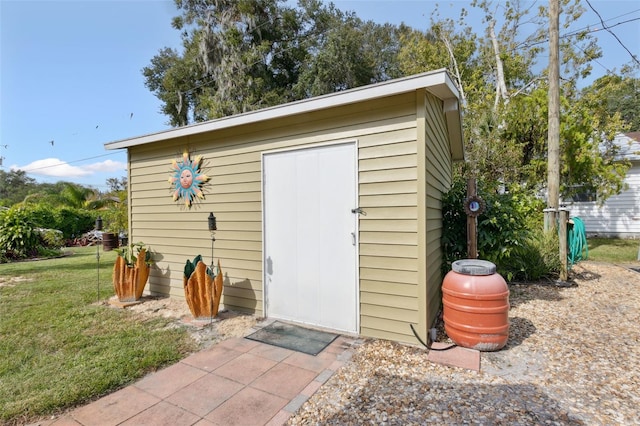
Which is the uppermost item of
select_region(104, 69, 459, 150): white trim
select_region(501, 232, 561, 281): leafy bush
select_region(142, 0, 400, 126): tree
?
select_region(142, 0, 400, 126): tree

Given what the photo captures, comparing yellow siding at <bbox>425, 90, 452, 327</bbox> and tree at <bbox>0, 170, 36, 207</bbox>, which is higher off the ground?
tree at <bbox>0, 170, 36, 207</bbox>

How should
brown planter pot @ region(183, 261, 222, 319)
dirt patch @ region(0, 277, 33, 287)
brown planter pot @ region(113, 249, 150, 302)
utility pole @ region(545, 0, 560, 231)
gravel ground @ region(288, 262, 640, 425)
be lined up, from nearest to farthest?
1. gravel ground @ region(288, 262, 640, 425)
2. brown planter pot @ region(183, 261, 222, 319)
3. brown planter pot @ region(113, 249, 150, 302)
4. utility pole @ region(545, 0, 560, 231)
5. dirt patch @ region(0, 277, 33, 287)

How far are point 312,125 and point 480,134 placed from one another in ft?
21.2

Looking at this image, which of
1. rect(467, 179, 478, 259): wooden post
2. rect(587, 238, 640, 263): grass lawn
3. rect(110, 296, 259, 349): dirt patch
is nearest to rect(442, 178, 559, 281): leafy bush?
rect(467, 179, 478, 259): wooden post

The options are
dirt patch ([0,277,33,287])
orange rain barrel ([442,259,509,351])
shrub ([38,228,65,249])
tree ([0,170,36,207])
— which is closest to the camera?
orange rain barrel ([442,259,509,351])

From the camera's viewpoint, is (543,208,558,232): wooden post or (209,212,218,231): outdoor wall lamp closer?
(209,212,218,231): outdoor wall lamp

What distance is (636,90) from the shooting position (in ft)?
59.1

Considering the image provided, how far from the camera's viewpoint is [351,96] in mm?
2973

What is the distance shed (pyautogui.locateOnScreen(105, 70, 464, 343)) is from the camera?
112 inches

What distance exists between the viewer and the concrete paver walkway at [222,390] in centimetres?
193

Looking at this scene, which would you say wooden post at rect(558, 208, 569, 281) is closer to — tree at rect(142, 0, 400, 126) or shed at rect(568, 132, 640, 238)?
shed at rect(568, 132, 640, 238)

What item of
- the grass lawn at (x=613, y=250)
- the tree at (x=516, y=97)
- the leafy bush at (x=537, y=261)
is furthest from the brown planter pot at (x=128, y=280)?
the grass lawn at (x=613, y=250)

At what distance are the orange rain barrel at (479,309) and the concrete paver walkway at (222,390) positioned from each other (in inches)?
40.0

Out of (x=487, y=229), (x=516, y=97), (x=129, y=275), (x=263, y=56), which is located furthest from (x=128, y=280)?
(x=263, y=56)
